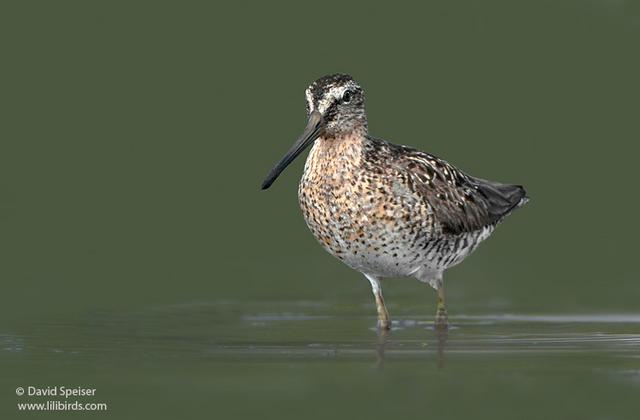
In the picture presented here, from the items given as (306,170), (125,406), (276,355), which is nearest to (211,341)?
(276,355)

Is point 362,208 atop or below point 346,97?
below

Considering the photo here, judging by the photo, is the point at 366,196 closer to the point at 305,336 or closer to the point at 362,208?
the point at 362,208

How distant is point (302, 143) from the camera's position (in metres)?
19.8

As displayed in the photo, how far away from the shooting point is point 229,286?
25.3 m

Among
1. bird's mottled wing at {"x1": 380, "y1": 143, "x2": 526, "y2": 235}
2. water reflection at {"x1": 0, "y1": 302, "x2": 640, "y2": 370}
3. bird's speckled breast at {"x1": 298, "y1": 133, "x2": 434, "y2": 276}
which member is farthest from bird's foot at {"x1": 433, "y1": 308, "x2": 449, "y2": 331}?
bird's mottled wing at {"x1": 380, "y1": 143, "x2": 526, "y2": 235}

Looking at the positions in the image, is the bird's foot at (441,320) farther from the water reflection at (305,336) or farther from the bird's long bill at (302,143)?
the bird's long bill at (302,143)

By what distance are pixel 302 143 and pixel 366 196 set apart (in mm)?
1072

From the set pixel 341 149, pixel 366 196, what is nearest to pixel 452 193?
pixel 366 196

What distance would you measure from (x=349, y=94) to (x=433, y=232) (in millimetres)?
2062

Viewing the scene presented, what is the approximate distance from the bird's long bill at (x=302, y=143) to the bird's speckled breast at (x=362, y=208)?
522 mm

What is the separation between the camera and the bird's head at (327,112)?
19859mm

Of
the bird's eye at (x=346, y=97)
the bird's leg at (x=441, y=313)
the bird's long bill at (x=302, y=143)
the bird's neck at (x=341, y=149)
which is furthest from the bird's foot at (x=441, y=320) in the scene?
the bird's eye at (x=346, y=97)

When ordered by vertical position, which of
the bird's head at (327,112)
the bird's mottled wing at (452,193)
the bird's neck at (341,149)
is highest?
the bird's head at (327,112)

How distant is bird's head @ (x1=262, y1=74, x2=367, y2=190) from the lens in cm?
1986
